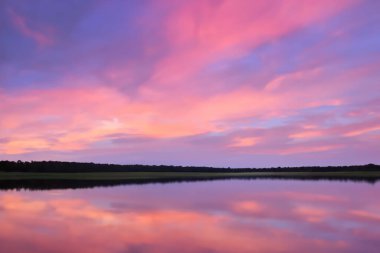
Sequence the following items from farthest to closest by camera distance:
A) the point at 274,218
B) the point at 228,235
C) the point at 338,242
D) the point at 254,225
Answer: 1. the point at 274,218
2. the point at 254,225
3. the point at 228,235
4. the point at 338,242

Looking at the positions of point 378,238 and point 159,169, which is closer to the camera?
point 378,238

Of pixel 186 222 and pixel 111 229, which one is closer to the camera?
pixel 111 229

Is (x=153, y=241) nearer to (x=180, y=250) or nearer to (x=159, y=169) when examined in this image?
(x=180, y=250)

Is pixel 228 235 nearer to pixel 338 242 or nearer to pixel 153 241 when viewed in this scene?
pixel 153 241

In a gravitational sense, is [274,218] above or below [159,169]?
below

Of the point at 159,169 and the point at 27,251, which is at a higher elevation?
the point at 159,169

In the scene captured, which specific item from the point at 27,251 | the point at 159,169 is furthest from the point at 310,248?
the point at 159,169

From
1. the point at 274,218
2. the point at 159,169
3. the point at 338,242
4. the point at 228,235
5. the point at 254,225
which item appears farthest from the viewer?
the point at 159,169

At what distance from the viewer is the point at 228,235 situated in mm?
17203

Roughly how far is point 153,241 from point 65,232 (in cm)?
492

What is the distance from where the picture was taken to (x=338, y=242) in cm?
1549

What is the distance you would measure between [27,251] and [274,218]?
46.9 feet

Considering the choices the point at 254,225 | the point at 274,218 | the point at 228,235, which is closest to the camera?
the point at 228,235

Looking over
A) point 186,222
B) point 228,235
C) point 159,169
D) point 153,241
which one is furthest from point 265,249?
point 159,169
